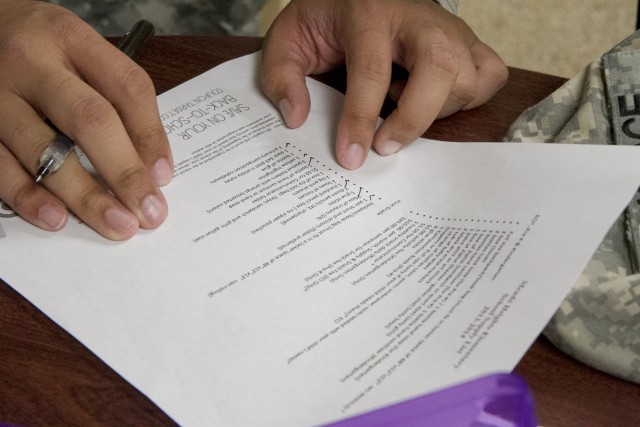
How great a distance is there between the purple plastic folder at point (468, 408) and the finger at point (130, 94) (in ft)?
0.88

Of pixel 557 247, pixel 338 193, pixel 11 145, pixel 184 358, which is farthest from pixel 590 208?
pixel 11 145

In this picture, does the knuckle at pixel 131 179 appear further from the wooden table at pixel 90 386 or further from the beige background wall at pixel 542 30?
the beige background wall at pixel 542 30

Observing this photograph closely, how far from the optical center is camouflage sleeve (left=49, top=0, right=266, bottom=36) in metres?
1.02

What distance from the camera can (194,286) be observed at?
1.54 feet

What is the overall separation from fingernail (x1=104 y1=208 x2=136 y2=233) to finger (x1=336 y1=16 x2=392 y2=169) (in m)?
0.18

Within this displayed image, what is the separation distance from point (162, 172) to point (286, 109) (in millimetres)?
138

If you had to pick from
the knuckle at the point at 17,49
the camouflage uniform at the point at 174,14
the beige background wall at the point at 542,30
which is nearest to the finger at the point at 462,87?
the knuckle at the point at 17,49

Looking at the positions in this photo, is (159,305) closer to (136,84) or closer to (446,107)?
(136,84)

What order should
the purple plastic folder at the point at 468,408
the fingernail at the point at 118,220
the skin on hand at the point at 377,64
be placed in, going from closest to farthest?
the purple plastic folder at the point at 468,408
the fingernail at the point at 118,220
the skin on hand at the point at 377,64

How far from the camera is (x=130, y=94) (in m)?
0.58

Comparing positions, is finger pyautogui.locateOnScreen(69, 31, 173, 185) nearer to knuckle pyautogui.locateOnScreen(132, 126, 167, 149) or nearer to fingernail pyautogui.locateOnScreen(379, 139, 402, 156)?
knuckle pyautogui.locateOnScreen(132, 126, 167, 149)

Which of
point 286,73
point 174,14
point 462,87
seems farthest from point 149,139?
point 174,14

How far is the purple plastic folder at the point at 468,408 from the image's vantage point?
1.26ft

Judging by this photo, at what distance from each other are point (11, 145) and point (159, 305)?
20cm
